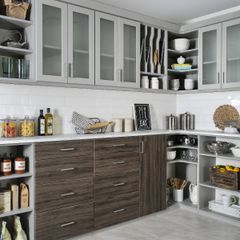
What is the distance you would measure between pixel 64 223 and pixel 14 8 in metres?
2.05

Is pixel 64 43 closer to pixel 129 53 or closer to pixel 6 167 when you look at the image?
pixel 129 53

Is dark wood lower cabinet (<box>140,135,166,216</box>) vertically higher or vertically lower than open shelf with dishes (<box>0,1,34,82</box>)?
lower

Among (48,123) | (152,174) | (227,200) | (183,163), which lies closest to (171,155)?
(183,163)

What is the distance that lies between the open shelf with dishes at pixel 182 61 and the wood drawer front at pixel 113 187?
1.53 metres

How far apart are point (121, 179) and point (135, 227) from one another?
533 millimetres

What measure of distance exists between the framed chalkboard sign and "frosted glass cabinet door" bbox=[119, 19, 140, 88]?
37 cm

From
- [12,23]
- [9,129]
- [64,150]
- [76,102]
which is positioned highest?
[12,23]

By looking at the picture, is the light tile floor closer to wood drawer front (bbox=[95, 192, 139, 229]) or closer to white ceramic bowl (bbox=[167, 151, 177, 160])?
wood drawer front (bbox=[95, 192, 139, 229])

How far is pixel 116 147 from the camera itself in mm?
3203

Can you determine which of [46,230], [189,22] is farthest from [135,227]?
[189,22]

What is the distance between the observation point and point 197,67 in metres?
4.07

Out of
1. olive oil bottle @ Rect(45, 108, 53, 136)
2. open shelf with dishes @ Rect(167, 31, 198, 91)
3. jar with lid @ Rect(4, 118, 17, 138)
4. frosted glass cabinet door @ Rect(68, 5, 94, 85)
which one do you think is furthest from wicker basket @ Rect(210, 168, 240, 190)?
jar with lid @ Rect(4, 118, 17, 138)

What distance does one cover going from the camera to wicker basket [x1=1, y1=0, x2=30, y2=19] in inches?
108

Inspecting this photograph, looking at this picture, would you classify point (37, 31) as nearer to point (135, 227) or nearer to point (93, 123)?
point (93, 123)
